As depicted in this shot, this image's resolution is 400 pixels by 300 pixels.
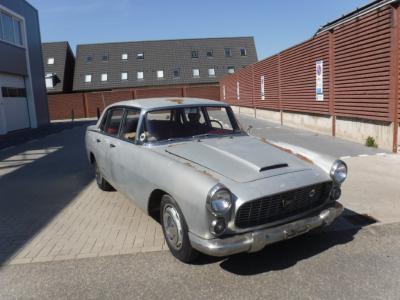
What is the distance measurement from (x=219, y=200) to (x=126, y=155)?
6.12ft

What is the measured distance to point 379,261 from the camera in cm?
358

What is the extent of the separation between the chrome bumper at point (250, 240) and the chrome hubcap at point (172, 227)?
0.80 ft

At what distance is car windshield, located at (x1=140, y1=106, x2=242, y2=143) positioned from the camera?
462 centimetres

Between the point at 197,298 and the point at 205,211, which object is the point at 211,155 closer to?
the point at 205,211

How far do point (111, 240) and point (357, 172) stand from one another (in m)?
4.52

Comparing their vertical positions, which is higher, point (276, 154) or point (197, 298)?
point (276, 154)

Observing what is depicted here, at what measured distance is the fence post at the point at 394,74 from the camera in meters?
8.18

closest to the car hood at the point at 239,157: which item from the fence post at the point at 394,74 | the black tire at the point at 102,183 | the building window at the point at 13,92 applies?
the black tire at the point at 102,183

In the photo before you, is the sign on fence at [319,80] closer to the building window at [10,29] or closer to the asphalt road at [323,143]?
the asphalt road at [323,143]

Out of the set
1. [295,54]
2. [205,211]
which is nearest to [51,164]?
[205,211]

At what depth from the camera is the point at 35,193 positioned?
6.64 metres

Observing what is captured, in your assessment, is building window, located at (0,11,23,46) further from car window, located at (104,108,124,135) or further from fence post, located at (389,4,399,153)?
fence post, located at (389,4,399,153)

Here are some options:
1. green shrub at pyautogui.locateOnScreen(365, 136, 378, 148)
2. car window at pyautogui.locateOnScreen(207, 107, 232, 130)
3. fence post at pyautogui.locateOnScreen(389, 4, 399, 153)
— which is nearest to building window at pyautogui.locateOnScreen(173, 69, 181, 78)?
green shrub at pyautogui.locateOnScreen(365, 136, 378, 148)

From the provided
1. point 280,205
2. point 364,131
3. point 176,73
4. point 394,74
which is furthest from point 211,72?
point 280,205
